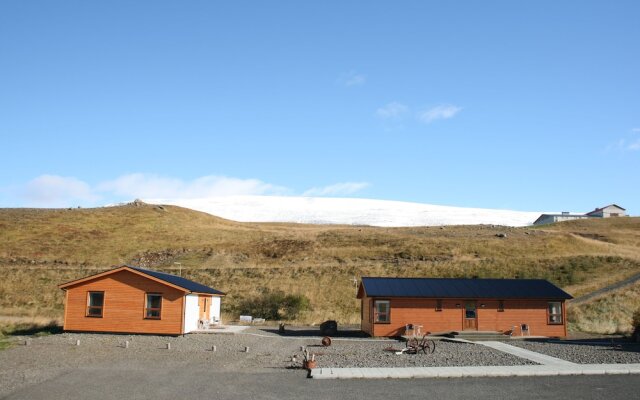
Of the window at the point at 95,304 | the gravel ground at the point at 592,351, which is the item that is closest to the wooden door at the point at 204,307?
the window at the point at 95,304

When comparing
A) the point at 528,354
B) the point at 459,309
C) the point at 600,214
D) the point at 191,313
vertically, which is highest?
the point at 600,214

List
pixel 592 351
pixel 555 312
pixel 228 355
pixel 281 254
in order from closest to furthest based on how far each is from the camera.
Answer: pixel 228 355, pixel 592 351, pixel 555 312, pixel 281 254

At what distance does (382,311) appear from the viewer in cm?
3597

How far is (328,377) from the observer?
18125mm

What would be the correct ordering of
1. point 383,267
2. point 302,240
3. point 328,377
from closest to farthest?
point 328,377
point 383,267
point 302,240

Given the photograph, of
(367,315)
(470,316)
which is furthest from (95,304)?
(470,316)

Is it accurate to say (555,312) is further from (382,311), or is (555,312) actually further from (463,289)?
(382,311)

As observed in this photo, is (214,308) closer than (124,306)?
No

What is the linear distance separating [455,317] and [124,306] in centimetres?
2068

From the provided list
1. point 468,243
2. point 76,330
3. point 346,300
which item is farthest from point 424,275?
point 76,330

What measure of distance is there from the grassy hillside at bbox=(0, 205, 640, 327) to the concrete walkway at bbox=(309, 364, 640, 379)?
1077 inches

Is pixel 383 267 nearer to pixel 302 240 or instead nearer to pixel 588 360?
pixel 302 240

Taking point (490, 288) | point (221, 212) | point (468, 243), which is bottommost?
point (490, 288)

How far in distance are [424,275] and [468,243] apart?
1596cm
